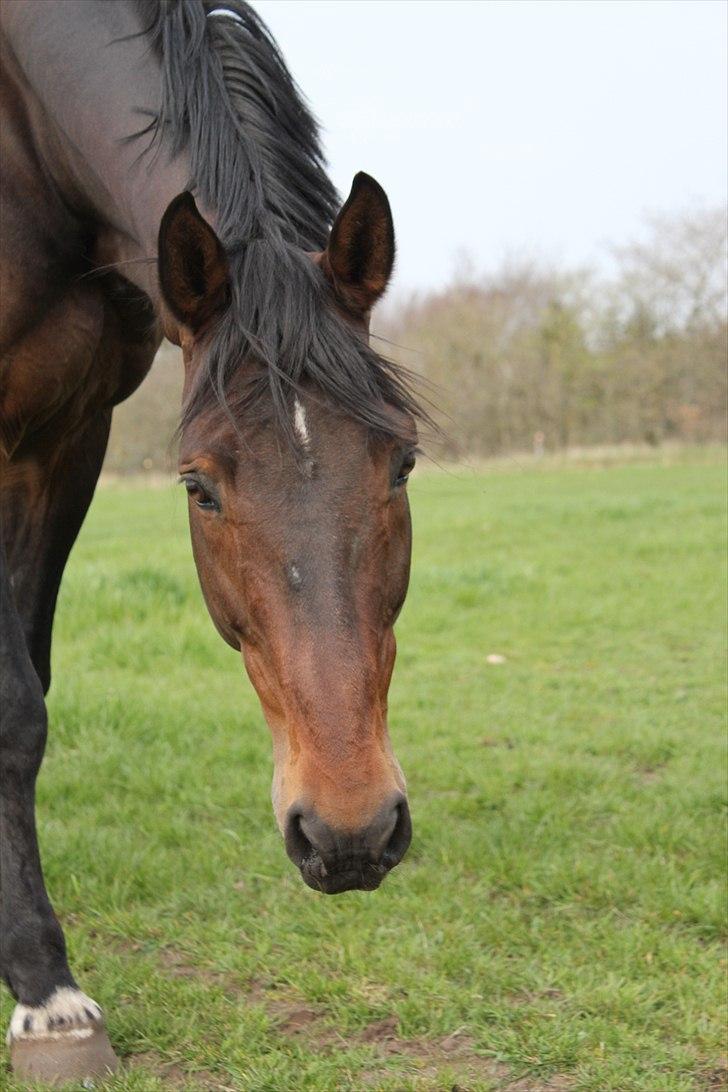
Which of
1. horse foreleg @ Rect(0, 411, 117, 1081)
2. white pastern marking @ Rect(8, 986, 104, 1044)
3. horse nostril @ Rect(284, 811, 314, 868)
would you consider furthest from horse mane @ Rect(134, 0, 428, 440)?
white pastern marking @ Rect(8, 986, 104, 1044)

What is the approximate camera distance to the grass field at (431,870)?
279 centimetres

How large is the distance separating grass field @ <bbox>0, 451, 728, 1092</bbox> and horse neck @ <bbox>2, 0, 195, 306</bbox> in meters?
0.77

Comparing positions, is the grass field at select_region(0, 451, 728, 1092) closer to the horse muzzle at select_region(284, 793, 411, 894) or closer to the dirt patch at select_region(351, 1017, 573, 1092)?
the dirt patch at select_region(351, 1017, 573, 1092)

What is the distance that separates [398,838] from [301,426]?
0.80 m

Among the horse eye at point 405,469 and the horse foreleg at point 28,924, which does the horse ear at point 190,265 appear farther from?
the horse foreleg at point 28,924

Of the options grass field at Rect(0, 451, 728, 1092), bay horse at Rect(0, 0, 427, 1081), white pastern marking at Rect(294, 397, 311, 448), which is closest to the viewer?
bay horse at Rect(0, 0, 427, 1081)

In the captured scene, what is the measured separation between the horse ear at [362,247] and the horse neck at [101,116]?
1.77ft

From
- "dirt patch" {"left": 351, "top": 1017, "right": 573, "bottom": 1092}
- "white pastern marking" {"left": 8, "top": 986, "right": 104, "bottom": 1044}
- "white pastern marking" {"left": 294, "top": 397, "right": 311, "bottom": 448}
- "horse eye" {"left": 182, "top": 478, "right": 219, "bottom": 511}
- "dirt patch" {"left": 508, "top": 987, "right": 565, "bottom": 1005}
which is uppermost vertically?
"white pastern marking" {"left": 294, "top": 397, "right": 311, "bottom": 448}

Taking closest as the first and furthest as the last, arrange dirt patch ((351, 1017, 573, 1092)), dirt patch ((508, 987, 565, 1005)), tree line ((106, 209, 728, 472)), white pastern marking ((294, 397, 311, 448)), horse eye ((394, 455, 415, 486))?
white pastern marking ((294, 397, 311, 448))
horse eye ((394, 455, 415, 486))
dirt patch ((351, 1017, 573, 1092))
dirt patch ((508, 987, 565, 1005))
tree line ((106, 209, 728, 472))

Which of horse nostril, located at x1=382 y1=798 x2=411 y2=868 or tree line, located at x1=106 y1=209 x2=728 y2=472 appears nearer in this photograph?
horse nostril, located at x1=382 y1=798 x2=411 y2=868

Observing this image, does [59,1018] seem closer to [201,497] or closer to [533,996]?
[533,996]

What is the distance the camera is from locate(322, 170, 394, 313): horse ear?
2.34 m

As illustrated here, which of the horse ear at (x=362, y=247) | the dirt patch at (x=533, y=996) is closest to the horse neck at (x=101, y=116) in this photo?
the horse ear at (x=362, y=247)

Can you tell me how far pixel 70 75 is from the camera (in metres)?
3.08
